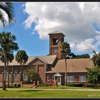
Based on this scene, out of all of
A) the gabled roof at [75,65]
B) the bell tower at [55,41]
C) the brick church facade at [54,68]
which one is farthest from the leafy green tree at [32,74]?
the bell tower at [55,41]

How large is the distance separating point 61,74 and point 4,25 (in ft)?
163

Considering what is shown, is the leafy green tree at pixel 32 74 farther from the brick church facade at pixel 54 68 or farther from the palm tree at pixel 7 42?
the palm tree at pixel 7 42

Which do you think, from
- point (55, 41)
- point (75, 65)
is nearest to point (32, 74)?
point (75, 65)

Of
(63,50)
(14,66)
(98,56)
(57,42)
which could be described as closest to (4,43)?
(63,50)

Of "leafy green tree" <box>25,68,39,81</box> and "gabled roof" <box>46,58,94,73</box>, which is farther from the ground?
"gabled roof" <box>46,58,94,73</box>

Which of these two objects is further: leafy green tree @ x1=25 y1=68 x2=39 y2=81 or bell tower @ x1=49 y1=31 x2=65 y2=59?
bell tower @ x1=49 y1=31 x2=65 y2=59

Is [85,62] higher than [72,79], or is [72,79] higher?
[85,62]

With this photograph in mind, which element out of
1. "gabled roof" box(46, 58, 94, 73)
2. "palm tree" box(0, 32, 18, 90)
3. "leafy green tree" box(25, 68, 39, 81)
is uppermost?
"palm tree" box(0, 32, 18, 90)

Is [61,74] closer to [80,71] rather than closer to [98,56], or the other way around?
[80,71]

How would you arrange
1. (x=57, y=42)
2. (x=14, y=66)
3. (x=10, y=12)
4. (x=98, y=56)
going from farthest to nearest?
(x=57, y=42) < (x=14, y=66) < (x=98, y=56) < (x=10, y=12)

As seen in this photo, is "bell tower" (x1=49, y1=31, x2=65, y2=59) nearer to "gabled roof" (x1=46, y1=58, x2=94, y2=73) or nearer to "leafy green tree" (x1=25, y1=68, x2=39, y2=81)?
"gabled roof" (x1=46, y1=58, x2=94, y2=73)

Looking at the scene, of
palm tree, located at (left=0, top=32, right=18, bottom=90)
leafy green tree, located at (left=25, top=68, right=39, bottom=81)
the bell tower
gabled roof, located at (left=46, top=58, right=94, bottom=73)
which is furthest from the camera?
the bell tower

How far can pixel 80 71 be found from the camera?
187 feet

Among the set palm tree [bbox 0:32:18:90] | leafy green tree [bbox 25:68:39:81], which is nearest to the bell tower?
leafy green tree [bbox 25:68:39:81]
